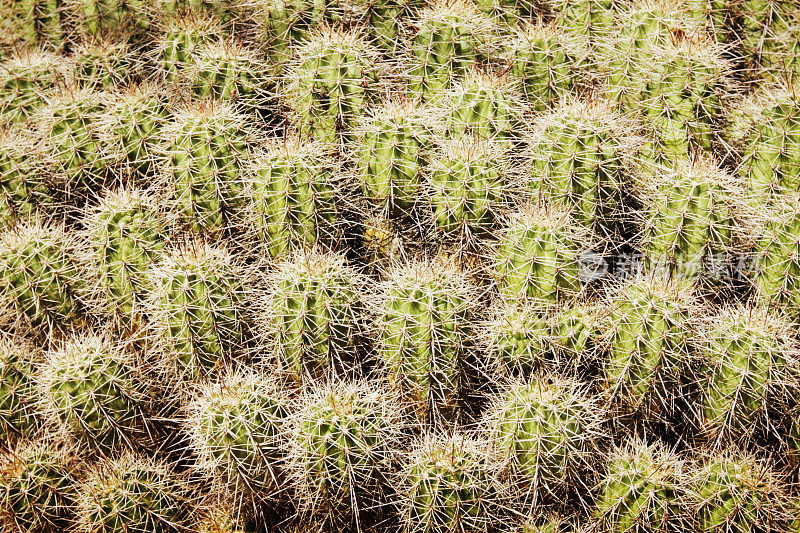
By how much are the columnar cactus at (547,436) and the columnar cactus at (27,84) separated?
11.2ft

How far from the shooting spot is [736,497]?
272 cm

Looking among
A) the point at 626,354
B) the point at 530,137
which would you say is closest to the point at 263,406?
the point at 626,354

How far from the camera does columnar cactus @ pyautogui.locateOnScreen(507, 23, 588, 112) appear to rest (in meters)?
3.51

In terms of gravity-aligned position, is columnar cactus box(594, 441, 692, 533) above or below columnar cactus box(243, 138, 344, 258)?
below

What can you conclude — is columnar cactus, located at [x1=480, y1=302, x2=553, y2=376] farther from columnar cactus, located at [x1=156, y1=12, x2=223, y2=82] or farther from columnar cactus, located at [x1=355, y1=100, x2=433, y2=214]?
columnar cactus, located at [x1=156, y1=12, x2=223, y2=82]

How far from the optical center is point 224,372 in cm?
312

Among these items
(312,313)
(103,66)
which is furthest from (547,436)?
(103,66)

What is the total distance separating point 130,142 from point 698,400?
3365mm

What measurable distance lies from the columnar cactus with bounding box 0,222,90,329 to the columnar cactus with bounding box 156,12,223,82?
3.81 feet

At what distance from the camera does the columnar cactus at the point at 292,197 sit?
10.2ft

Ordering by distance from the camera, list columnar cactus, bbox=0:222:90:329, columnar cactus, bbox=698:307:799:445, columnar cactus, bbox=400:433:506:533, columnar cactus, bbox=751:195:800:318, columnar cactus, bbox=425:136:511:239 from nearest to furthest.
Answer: columnar cactus, bbox=400:433:506:533 → columnar cactus, bbox=698:307:799:445 → columnar cactus, bbox=751:195:800:318 → columnar cactus, bbox=425:136:511:239 → columnar cactus, bbox=0:222:90:329

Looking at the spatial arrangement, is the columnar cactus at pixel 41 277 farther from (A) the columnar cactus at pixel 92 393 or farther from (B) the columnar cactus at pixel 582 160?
(B) the columnar cactus at pixel 582 160

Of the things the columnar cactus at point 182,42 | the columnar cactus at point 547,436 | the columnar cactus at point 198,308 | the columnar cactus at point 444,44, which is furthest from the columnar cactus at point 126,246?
the columnar cactus at point 547,436

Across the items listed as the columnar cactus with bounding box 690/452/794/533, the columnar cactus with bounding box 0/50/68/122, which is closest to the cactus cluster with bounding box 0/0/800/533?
the columnar cactus with bounding box 690/452/794/533
